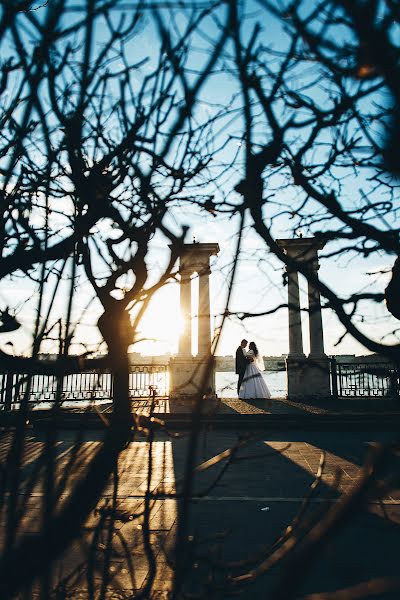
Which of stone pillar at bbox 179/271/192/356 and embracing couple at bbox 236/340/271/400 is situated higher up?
stone pillar at bbox 179/271/192/356

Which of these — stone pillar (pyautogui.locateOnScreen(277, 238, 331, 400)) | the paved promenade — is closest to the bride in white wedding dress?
stone pillar (pyautogui.locateOnScreen(277, 238, 331, 400))

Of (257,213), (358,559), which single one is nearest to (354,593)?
(257,213)

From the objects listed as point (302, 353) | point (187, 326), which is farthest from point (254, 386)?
point (187, 326)

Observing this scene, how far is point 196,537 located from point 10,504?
1.75 feet

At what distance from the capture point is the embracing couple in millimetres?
15266

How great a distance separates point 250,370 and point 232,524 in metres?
10.8

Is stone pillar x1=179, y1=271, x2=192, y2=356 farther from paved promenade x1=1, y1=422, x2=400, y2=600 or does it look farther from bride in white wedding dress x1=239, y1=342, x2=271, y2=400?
paved promenade x1=1, y1=422, x2=400, y2=600

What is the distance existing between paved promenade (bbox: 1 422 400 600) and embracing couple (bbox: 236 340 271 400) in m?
5.64

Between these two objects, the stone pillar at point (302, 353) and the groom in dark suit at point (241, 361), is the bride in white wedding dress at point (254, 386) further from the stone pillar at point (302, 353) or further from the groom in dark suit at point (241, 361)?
the stone pillar at point (302, 353)

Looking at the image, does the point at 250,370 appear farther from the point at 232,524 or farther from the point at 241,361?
the point at 232,524

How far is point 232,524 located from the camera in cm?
471

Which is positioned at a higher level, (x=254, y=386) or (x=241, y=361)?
(x=241, y=361)

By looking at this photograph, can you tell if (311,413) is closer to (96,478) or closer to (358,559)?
(358,559)

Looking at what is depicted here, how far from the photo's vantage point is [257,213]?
2490 mm
